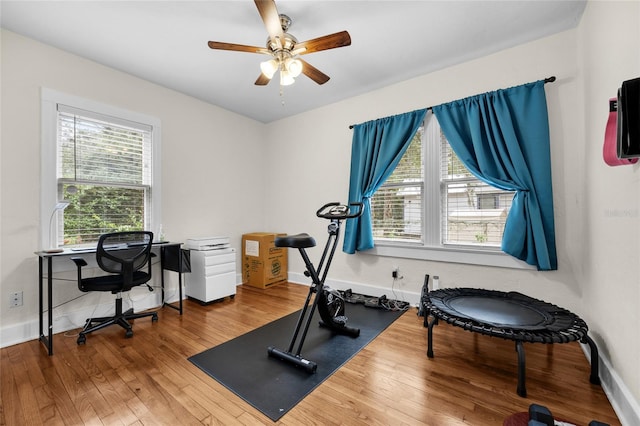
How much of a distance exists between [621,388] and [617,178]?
117 centimetres

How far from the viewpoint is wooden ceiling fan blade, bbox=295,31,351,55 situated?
6.23 ft

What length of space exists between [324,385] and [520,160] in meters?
2.55

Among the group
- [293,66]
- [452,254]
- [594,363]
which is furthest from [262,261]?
[594,363]

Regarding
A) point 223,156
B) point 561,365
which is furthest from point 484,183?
point 223,156

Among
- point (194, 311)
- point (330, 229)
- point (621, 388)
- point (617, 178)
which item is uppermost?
point (617, 178)

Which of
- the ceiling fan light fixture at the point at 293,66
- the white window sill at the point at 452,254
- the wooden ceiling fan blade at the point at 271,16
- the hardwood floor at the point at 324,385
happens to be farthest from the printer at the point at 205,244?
the wooden ceiling fan blade at the point at 271,16

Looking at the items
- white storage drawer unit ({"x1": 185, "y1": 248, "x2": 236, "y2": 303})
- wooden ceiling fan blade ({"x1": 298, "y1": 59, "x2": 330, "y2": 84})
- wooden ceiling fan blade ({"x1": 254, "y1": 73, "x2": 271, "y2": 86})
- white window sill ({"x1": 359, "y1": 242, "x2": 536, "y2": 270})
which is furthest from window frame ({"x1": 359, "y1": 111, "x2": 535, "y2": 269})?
white storage drawer unit ({"x1": 185, "y1": 248, "x2": 236, "y2": 303})

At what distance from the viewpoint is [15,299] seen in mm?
2297

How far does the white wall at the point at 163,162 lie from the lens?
7.49 feet

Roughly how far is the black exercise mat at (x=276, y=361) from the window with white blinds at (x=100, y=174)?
74.7 inches

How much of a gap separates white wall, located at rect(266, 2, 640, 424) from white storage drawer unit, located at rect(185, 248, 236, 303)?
115 cm

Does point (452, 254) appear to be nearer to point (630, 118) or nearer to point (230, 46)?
point (630, 118)

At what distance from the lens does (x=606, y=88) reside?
5.66 feet

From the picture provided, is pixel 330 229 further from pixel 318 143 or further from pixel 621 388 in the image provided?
pixel 318 143
